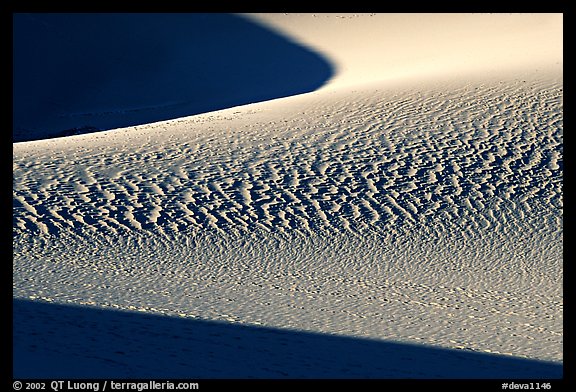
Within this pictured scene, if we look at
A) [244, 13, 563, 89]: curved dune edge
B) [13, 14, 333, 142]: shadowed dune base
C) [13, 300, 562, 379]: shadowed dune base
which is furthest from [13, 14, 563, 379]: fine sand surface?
[13, 14, 333, 142]: shadowed dune base

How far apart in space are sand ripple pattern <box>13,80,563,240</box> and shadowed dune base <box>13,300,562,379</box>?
1.81 metres

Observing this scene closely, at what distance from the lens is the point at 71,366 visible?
115 inches

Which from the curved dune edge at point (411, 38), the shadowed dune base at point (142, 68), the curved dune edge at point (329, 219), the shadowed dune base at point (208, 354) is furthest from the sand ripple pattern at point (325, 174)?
the shadowed dune base at point (142, 68)

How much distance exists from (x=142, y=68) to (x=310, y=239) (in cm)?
1503

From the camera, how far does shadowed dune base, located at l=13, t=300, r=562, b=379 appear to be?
2994 millimetres

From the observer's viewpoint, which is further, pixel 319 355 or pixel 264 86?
pixel 264 86

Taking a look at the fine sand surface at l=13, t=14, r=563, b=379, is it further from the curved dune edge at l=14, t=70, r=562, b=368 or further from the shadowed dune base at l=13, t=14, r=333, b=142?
the shadowed dune base at l=13, t=14, r=333, b=142

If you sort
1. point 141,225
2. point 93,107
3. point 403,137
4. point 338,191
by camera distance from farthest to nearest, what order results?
point 93,107
point 403,137
point 338,191
point 141,225

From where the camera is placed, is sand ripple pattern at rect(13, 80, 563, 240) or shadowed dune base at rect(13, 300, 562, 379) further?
sand ripple pattern at rect(13, 80, 563, 240)

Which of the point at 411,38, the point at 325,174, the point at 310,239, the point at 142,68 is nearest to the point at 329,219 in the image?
the point at 310,239

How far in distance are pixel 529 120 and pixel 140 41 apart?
52.2 ft

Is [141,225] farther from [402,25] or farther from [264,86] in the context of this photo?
[402,25]

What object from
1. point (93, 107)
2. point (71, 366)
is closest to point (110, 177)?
point (71, 366)

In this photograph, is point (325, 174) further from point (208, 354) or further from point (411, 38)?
point (411, 38)
